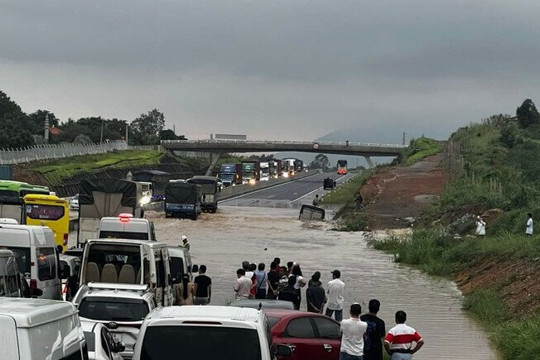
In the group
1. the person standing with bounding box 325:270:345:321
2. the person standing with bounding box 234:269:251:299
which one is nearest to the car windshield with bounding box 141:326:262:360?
the person standing with bounding box 325:270:345:321

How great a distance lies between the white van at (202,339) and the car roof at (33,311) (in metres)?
1.27

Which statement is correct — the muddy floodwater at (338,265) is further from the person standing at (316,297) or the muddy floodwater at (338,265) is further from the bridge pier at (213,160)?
the bridge pier at (213,160)

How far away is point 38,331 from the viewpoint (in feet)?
23.8

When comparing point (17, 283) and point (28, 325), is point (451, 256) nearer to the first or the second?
point (17, 283)

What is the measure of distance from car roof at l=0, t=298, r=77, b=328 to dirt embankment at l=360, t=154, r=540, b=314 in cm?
1850

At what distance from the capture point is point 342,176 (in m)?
180

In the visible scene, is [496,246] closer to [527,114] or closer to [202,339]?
[202,339]

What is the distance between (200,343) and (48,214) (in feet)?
86.5

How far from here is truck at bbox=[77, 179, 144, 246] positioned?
3772 centimetres

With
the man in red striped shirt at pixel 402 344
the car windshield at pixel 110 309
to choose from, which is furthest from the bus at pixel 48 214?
the man in red striped shirt at pixel 402 344

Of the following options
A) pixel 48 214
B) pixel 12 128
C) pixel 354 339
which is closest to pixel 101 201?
pixel 48 214

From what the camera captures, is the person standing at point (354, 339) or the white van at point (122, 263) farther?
the white van at point (122, 263)

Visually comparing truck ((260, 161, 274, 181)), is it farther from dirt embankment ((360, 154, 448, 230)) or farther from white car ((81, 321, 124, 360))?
white car ((81, 321, 124, 360))

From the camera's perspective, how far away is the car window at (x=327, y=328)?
15.8 metres
